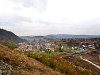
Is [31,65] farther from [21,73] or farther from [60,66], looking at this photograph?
[60,66]

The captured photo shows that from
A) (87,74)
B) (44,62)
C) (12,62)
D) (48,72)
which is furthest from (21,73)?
(87,74)

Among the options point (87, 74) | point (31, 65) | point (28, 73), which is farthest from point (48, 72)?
point (87, 74)

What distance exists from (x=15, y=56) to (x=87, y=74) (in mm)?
10393

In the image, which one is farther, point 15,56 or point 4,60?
point 15,56

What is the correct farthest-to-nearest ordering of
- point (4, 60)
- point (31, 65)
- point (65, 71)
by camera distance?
point (65, 71) → point (31, 65) → point (4, 60)

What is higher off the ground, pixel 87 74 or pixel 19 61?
pixel 19 61

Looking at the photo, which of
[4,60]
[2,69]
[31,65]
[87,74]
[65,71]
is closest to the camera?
[2,69]

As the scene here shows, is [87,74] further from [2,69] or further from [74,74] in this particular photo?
[2,69]

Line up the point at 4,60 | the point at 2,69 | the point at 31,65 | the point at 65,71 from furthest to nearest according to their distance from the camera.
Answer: the point at 65,71
the point at 31,65
the point at 4,60
the point at 2,69

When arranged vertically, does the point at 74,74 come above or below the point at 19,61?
below

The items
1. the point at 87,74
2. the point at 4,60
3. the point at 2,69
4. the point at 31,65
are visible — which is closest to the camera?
the point at 2,69

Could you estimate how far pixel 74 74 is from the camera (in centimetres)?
2547

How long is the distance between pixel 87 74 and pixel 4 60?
12.3m

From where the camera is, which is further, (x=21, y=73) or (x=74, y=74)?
(x=74, y=74)
